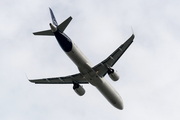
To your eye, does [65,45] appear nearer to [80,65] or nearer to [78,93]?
[80,65]

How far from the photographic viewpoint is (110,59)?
1396 inches

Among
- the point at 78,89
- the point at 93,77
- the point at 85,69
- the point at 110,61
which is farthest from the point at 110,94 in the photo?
the point at 85,69

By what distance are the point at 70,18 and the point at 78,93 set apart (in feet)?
41.5

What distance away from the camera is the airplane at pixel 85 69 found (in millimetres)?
32000

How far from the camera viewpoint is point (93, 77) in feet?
119

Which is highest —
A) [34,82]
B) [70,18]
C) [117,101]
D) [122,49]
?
[34,82]

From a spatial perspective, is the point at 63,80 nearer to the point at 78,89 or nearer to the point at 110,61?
the point at 78,89

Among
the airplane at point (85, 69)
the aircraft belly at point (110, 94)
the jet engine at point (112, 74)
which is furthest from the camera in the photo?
the aircraft belly at point (110, 94)

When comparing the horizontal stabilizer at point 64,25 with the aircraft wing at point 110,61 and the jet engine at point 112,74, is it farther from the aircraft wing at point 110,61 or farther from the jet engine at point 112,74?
the jet engine at point 112,74

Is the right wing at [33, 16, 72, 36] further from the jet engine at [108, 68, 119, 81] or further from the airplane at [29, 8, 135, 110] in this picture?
the jet engine at [108, 68, 119, 81]

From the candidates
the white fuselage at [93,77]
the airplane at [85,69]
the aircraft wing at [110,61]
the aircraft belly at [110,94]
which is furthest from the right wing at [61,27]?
the aircraft belly at [110,94]

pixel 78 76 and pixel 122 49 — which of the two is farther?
pixel 78 76

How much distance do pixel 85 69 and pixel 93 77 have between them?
1.87m

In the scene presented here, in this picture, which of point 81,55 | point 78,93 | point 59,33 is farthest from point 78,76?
point 59,33
